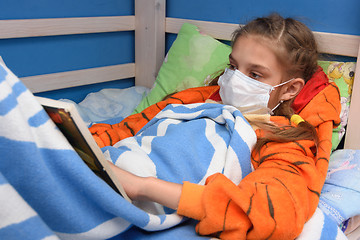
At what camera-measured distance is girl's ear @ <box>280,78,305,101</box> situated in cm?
113

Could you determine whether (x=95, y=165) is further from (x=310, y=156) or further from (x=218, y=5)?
(x=218, y=5)

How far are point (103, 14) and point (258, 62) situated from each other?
1032 mm

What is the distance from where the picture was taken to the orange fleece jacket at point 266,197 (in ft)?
2.29

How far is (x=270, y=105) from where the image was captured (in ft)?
3.73

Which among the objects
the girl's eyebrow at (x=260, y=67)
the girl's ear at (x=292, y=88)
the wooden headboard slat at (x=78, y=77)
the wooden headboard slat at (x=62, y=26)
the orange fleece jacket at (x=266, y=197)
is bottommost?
the wooden headboard slat at (x=78, y=77)

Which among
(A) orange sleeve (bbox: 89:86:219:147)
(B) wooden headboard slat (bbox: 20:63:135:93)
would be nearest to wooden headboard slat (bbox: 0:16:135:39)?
(B) wooden headboard slat (bbox: 20:63:135:93)

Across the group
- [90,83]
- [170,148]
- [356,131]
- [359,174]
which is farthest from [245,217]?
[90,83]

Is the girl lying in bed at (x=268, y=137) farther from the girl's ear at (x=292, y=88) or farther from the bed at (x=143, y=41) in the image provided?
the bed at (x=143, y=41)

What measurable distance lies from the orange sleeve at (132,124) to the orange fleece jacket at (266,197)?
403 mm

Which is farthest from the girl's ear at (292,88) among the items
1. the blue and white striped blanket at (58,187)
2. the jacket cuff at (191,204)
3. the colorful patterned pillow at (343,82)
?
the jacket cuff at (191,204)

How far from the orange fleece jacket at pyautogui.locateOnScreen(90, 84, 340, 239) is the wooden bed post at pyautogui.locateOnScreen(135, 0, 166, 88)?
1090mm

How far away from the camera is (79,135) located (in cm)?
57

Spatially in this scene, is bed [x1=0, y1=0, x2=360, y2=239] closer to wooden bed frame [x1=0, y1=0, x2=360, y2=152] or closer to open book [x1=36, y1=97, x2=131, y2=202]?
wooden bed frame [x1=0, y1=0, x2=360, y2=152]

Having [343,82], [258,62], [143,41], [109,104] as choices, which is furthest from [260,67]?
[143,41]
